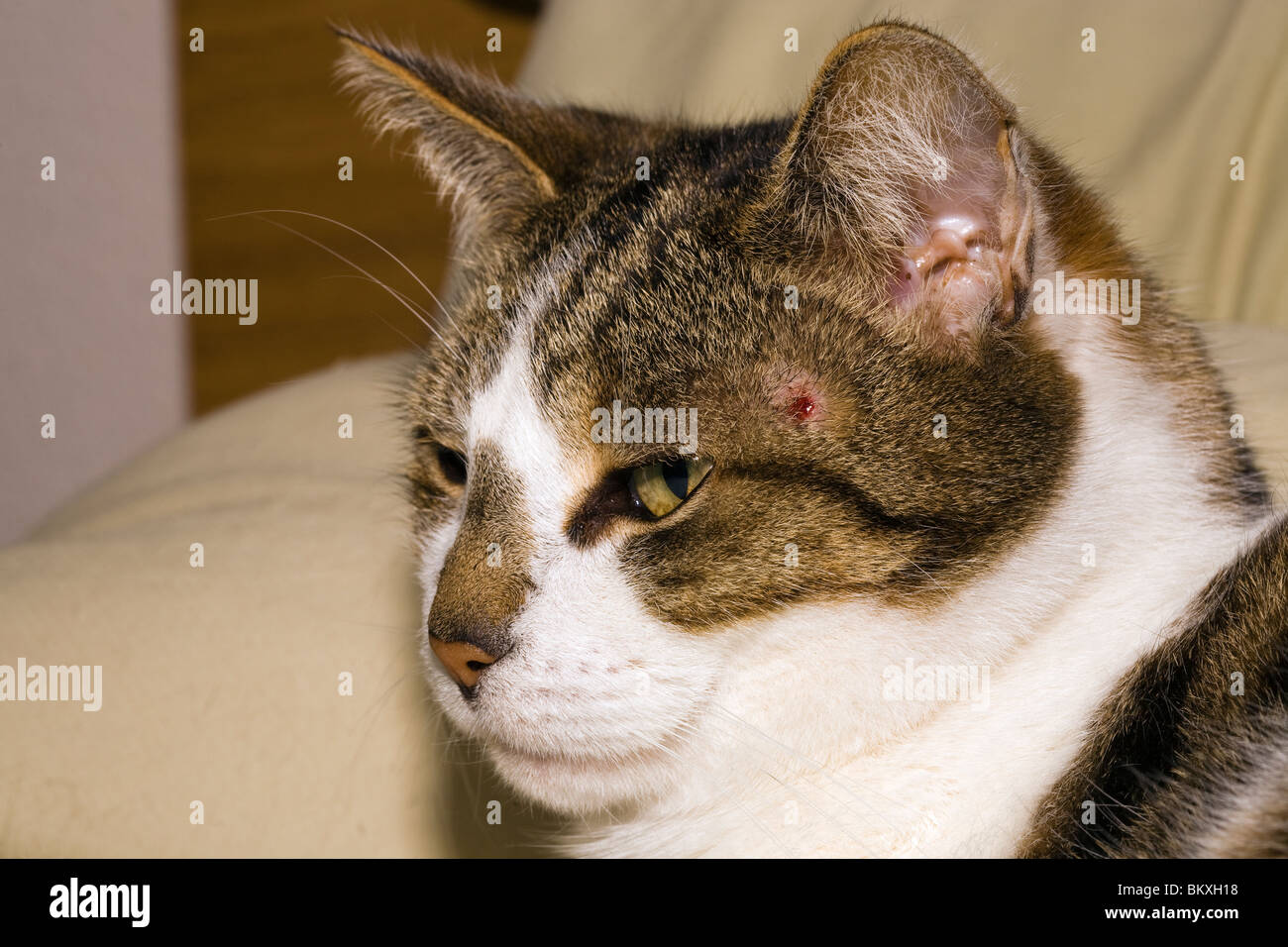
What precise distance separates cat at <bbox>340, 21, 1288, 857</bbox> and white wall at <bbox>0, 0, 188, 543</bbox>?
1.35 metres

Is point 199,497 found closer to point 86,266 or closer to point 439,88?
point 439,88

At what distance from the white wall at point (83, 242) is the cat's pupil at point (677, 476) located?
4.63 feet

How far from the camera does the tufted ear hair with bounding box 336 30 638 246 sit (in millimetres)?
1047

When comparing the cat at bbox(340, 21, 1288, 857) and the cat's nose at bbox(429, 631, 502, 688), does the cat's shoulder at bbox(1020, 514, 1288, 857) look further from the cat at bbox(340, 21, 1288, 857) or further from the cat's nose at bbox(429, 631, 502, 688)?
the cat's nose at bbox(429, 631, 502, 688)

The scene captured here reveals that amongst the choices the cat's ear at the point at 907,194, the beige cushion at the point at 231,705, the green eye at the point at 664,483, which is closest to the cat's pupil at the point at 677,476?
the green eye at the point at 664,483

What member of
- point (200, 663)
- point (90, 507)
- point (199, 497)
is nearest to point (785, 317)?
point (200, 663)

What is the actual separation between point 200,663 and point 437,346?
0.46 m

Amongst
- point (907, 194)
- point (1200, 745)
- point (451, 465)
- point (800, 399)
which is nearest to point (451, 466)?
point (451, 465)

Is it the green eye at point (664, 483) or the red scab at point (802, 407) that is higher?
the red scab at point (802, 407)

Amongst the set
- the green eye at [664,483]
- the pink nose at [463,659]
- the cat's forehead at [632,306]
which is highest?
the cat's forehead at [632,306]

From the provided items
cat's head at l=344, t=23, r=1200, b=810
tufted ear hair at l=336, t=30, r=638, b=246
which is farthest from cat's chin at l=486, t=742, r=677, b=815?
tufted ear hair at l=336, t=30, r=638, b=246

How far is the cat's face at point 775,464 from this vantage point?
0.76 m

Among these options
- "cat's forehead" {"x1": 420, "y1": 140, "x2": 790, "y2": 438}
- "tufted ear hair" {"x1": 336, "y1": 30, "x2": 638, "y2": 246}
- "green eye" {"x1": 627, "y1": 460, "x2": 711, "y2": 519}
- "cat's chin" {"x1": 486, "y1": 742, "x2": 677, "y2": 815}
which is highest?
"tufted ear hair" {"x1": 336, "y1": 30, "x2": 638, "y2": 246}

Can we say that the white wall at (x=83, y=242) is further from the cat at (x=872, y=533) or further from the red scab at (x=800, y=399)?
the red scab at (x=800, y=399)
